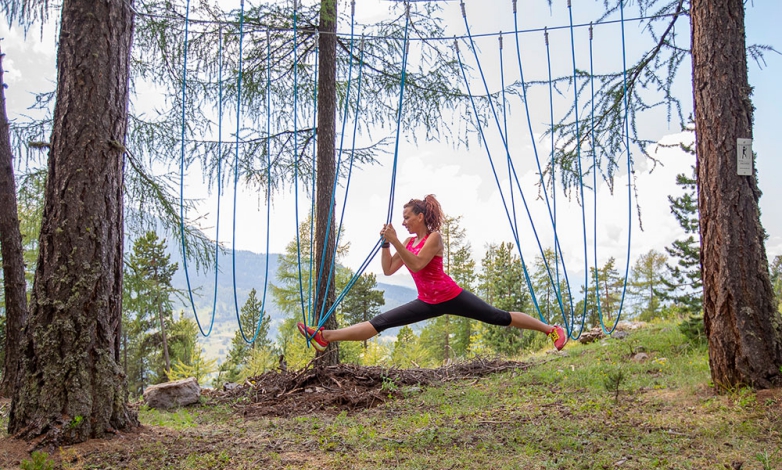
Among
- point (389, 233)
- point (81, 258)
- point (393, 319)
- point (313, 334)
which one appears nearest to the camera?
point (81, 258)

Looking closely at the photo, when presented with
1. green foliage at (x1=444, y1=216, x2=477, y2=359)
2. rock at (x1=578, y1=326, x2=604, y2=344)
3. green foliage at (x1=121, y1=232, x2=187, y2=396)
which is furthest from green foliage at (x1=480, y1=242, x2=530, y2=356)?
green foliage at (x1=121, y1=232, x2=187, y2=396)

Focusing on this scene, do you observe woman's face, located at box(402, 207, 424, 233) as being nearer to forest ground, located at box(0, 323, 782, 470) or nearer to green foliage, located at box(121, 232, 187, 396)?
forest ground, located at box(0, 323, 782, 470)

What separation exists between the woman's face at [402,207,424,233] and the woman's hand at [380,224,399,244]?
Result: 1.13 feet

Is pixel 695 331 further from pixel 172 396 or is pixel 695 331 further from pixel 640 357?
pixel 172 396

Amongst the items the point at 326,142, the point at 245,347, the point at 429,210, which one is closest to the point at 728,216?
the point at 429,210

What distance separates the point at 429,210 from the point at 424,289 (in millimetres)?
656

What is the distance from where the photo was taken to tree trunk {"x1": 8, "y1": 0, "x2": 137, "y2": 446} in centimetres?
373

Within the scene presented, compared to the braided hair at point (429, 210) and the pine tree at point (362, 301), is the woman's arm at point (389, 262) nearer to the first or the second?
the braided hair at point (429, 210)

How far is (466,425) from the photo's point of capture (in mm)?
4312

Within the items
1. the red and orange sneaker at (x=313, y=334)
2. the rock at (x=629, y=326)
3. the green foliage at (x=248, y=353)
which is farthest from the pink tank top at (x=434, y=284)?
the green foliage at (x=248, y=353)

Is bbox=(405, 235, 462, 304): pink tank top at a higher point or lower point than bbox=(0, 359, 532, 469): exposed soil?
higher

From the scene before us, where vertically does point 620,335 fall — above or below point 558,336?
below

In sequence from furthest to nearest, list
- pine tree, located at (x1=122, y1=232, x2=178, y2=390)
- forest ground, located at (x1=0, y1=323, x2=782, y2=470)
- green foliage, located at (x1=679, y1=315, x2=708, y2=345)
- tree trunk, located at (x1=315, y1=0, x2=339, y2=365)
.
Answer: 1. pine tree, located at (x1=122, y1=232, x2=178, y2=390)
2. tree trunk, located at (x1=315, y1=0, x2=339, y2=365)
3. green foliage, located at (x1=679, y1=315, x2=708, y2=345)
4. forest ground, located at (x1=0, y1=323, x2=782, y2=470)

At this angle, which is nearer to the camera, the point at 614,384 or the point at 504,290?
the point at 614,384
